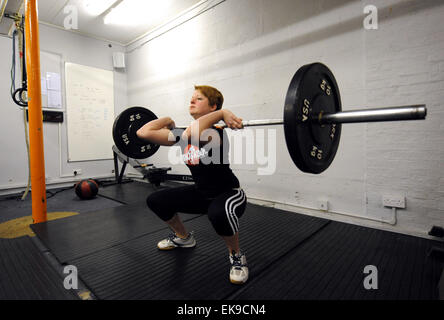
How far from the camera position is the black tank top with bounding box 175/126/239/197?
→ 1382 mm

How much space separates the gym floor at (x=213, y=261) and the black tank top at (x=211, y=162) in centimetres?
47

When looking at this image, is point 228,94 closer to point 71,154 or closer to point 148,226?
point 148,226

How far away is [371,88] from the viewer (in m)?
2.08

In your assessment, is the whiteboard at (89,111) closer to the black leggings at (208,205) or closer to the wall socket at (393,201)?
the black leggings at (208,205)

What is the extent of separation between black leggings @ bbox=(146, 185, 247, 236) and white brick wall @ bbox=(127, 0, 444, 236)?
1.31 meters

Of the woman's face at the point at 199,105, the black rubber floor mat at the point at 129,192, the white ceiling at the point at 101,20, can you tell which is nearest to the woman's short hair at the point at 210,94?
the woman's face at the point at 199,105

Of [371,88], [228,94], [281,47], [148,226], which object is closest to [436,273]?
[371,88]

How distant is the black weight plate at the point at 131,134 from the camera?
189cm

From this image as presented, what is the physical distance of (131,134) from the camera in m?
1.96

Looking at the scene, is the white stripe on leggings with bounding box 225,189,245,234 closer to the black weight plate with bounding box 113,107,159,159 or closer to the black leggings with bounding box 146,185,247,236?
the black leggings with bounding box 146,185,247,236

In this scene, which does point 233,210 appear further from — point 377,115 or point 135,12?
point 135,12

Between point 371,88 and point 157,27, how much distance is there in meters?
3.37

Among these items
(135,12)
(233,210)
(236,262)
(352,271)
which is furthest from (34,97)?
(352,271)
